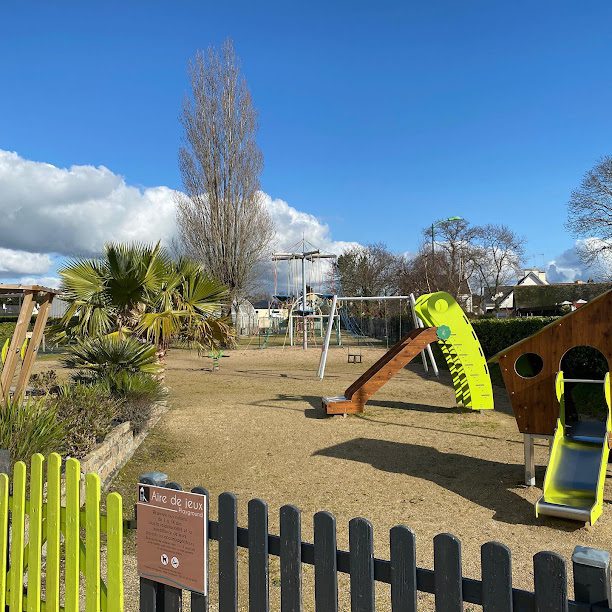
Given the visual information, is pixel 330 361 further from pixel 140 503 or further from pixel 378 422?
pixel 140 503

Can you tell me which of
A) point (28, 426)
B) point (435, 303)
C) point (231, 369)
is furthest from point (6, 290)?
point (231, 369)

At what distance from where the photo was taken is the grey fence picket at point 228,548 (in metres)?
2.15

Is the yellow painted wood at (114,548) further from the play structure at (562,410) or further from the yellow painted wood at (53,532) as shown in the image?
the play structure at (562,410)

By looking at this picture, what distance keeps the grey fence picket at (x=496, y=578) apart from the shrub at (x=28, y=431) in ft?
12.8

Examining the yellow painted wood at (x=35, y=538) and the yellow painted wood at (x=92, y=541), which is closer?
the yellow painted wood at (x=92, y=541)

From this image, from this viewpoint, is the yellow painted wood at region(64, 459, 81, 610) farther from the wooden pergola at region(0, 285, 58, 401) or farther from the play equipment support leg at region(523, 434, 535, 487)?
the play equipment support leg at region(523, 434, 535, 487)

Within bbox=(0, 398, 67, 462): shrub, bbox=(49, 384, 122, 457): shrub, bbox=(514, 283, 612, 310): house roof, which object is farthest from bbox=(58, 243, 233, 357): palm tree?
bbox=(514, 283, 612, 310): house roof

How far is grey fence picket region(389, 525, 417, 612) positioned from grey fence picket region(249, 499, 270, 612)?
520mm

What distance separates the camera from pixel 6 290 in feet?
20.0

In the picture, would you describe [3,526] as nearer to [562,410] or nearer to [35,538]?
[35,538]

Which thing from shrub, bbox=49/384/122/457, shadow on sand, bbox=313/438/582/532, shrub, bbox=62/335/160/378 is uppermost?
shrub, bbox=62/335/160/378

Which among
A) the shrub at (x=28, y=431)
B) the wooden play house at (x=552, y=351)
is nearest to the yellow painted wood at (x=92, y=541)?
the shrub at (x=28, y=431)

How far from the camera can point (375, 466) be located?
647cm

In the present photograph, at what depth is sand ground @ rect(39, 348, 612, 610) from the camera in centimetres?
441
